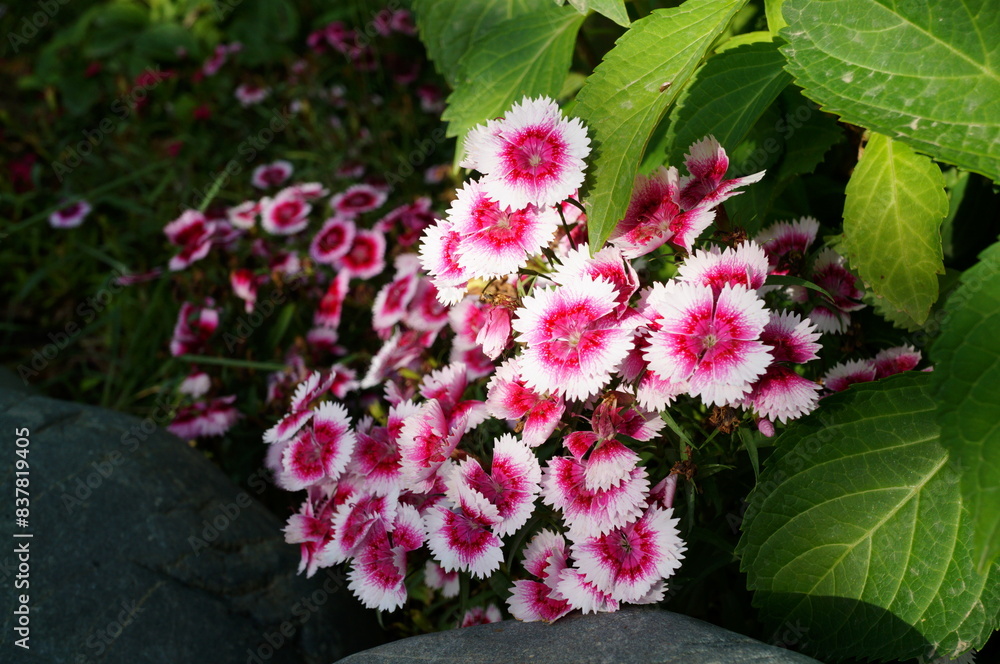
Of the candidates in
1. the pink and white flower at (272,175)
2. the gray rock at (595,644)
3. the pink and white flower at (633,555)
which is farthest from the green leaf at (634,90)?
the pink and white flower at (272,175)

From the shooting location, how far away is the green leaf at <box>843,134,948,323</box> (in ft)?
5.00

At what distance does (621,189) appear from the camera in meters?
1.38

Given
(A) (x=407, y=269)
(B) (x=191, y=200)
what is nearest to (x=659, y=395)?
(A) (x=407, y=269)

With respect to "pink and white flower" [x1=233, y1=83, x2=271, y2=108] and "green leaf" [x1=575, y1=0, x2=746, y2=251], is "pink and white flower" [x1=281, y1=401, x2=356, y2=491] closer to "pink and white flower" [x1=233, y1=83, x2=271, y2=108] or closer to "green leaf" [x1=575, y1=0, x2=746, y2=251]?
"green leaf" [x1=575, y1=0, x2=746, y2=251]

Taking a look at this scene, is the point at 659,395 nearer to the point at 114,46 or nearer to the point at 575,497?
the point at 575,497

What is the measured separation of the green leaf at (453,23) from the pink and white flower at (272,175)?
133cm

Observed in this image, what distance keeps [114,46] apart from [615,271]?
446 cm

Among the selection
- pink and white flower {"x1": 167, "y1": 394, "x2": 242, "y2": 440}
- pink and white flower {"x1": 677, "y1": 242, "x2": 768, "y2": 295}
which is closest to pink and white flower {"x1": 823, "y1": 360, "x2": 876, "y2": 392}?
pink and white flower {"x1": 677, "y1": 242, "x2": 768, "y2": 295}

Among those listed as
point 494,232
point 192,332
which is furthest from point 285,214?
point 494,232

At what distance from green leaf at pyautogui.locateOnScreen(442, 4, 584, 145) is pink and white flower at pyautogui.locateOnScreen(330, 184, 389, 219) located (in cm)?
90

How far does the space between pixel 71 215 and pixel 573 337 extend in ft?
10.4

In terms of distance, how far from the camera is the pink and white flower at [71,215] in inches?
143

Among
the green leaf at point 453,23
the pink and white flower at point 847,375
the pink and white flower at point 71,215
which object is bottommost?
the pink and white flower at point 71,215

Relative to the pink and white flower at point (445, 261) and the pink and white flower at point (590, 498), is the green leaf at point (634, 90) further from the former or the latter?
the pink and white flower at point (590, 498)
